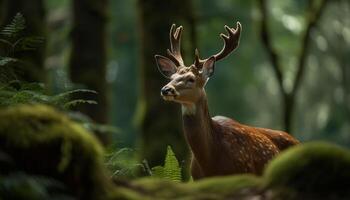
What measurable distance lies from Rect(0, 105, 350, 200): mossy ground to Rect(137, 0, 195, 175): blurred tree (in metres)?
10.2

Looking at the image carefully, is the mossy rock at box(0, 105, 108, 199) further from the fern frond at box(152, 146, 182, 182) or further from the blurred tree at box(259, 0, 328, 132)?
the blurred tree at box(259, 0, 328, 132)

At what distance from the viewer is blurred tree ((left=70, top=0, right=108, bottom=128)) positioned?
Result: 17.4 m

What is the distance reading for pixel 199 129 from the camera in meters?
10.8

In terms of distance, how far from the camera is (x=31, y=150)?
226 inches

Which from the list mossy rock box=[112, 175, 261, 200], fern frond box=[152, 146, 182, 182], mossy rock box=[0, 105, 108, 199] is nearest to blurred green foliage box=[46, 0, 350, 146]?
fern frond box=[152, 146, 182, 182]

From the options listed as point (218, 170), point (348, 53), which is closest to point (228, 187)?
point (218, 170)

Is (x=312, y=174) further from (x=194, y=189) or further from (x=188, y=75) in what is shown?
(x=188, y=75)

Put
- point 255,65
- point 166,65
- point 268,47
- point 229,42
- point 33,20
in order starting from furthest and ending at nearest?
point 255,65
point 268,47
point 33,20
point 229,42
point 166,65

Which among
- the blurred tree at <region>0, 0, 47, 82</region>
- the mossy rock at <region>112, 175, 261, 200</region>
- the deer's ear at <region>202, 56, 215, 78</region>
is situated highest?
the blurred tree at <region>0, 0, 47, 82</region>

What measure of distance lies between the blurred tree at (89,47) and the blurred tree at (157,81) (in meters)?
0.73

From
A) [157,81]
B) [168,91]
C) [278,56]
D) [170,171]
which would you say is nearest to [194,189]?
[170,171]

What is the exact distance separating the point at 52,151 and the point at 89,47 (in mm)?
11856

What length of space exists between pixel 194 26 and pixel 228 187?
1134cm

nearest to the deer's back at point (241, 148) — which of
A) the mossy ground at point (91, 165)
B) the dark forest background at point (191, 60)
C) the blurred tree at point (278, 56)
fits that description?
the dark forest background at point (191, 60)
